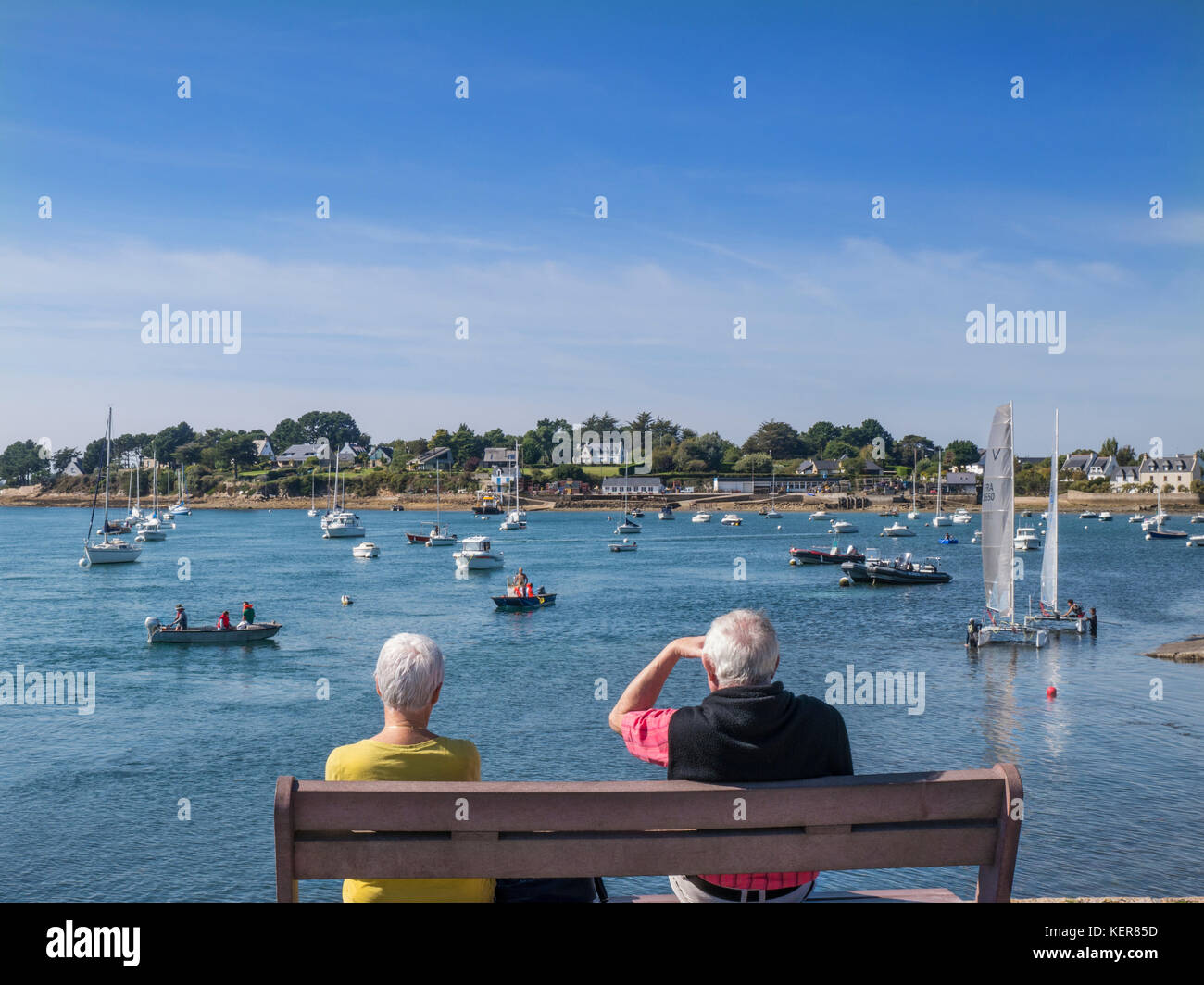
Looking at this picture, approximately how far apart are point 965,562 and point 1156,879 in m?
81.2

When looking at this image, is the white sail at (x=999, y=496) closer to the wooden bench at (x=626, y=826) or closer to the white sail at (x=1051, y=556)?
the white sail at (x=1051, y=556)

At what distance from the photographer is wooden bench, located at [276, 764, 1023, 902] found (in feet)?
11.5

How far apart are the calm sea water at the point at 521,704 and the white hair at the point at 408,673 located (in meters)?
13.6

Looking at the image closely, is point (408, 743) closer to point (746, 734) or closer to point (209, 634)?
point (746, 734)

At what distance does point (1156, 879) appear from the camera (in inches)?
671

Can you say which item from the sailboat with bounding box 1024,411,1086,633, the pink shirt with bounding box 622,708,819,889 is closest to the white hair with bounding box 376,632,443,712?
the pink shirt with bounding box 622,708,819,889

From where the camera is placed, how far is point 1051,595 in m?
47.5

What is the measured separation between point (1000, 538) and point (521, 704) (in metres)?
21.4

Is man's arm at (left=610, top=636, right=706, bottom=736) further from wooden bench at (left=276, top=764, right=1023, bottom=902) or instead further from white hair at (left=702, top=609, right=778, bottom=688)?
wooden bench at (left=276, top=764, right=1023, bottom=902)

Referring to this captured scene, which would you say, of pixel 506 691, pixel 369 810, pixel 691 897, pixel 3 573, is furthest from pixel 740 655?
pixel 3 573

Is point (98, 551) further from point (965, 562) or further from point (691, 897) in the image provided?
point (691, 897)

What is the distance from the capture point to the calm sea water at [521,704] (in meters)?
19.0

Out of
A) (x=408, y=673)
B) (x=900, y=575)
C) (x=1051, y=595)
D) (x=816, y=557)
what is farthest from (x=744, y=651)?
(x=816, y=557)

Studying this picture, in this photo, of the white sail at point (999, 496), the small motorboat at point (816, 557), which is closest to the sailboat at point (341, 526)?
the small motorboat at point (816, 557)
